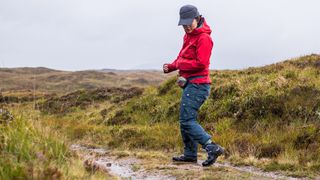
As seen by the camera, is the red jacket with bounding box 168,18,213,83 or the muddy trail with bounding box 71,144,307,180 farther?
the red jacket with bounding box 168,18,213,83

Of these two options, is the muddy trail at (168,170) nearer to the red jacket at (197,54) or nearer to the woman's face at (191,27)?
the red jacket at (197,54)

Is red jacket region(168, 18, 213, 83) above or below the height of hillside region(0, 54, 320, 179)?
above

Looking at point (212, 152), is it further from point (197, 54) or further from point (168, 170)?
point (197, 54)

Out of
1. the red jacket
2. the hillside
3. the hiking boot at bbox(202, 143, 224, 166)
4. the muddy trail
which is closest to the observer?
the hillside

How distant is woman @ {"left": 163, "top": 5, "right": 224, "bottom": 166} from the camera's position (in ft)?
24.1

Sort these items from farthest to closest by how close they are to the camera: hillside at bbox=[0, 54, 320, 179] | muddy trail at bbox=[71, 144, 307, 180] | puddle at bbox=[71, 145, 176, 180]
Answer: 1. puddle at bbox=[71, 145, 176, 180]
2. muddy trail at bbox=[71, 144, 307, 180]
3. hillside at bbox=[0, 54, 320, 179]

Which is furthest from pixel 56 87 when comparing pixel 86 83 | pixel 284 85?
pixel 284 85

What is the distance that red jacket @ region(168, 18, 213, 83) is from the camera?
289 inches

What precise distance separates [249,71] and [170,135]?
6.51 metres

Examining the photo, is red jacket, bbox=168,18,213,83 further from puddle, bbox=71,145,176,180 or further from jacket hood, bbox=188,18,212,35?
puddle, bbox=71,145,176,180

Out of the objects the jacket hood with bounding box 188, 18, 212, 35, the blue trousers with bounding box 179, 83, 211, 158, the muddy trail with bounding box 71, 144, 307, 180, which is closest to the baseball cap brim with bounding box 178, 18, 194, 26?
the jacket hood with bounding box 188, 18, 212, 35

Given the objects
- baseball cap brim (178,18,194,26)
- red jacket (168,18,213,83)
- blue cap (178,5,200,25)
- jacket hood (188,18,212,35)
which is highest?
blue cap (178,5,200,25)

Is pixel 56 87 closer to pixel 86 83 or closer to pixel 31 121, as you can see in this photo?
pixel 86 83

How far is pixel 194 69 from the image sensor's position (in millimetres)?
7434
